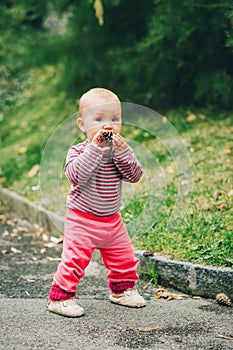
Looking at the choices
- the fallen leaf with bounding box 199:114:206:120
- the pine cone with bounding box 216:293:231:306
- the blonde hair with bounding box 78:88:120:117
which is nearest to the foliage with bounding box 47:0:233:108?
the fallen leaf with bounding box 199:114:206:120

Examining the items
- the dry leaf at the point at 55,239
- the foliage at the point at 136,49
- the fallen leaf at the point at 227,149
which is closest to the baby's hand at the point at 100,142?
the dry leaf at the point at 55,239

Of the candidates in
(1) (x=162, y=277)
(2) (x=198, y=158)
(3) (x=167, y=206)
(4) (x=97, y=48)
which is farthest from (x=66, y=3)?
(1) (x=162, y=277)

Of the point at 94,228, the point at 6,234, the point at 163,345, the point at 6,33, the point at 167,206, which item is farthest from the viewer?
the point at 6,33

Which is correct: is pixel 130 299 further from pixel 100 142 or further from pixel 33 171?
pixel 33 171

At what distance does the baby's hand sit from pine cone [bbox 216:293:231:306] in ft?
3.97

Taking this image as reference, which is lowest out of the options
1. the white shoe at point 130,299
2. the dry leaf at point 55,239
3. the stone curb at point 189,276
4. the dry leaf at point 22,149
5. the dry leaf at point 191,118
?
the white shoe at point 130,299

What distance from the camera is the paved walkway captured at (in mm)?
3381

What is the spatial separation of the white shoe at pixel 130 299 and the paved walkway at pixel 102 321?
45 mm

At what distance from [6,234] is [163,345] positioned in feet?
10.6

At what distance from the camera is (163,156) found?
6887mm

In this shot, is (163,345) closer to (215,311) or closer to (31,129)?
(215,311)

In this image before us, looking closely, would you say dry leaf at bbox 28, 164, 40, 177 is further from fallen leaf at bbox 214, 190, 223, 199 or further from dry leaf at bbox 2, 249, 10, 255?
fallen leaf at bbox 214, 190, 223, 199

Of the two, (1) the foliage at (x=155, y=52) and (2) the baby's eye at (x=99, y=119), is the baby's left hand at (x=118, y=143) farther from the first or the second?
(1) the foliage at (x=155, y=52)

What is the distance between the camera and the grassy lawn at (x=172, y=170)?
4.73 m
